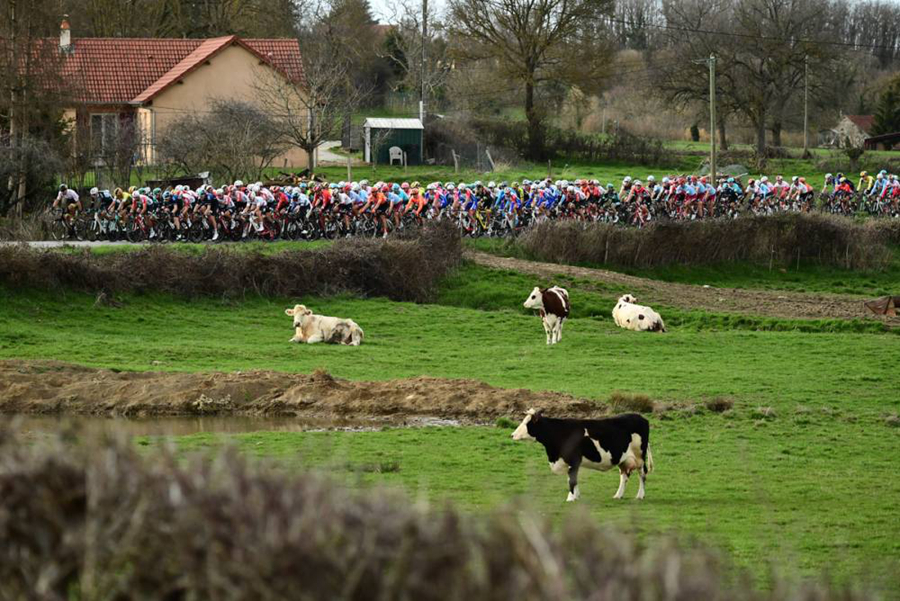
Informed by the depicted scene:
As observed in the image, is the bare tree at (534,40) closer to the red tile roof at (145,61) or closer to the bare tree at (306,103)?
the bare tree at (306,103)

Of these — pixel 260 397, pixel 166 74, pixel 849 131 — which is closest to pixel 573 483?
pixel 260 397

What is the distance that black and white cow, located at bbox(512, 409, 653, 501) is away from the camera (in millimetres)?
16172

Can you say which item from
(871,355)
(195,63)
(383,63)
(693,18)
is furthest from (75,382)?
(693,18)

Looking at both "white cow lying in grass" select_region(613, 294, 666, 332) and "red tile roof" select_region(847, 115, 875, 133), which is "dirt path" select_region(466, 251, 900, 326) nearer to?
"white cow lying in grass" select_region(613, 294, 666, 332)

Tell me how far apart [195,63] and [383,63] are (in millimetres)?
46125

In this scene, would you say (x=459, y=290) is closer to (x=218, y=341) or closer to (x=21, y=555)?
(x=218, y=341)

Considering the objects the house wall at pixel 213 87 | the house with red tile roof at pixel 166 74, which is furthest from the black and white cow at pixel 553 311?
the house wall at pixel 213 87

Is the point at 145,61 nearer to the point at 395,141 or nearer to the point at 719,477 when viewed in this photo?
the point at 395,141

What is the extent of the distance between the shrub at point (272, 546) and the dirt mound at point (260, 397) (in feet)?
59.6

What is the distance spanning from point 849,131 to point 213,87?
2354 inches

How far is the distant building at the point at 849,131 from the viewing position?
11006 cm

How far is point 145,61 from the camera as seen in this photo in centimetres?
7438

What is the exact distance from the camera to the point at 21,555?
551 cm

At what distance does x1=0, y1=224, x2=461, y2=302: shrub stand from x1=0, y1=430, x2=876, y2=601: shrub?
30833mm
